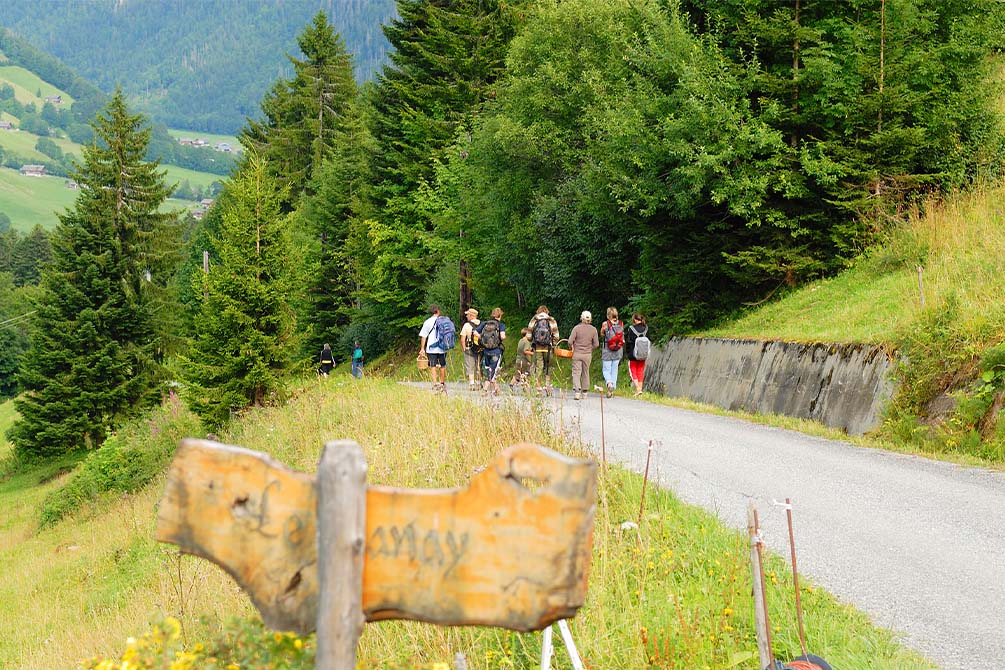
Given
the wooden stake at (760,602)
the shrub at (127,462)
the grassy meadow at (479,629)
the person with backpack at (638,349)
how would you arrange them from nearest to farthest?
the wooden stake at (760,602) → the grassy meadow at (479,629) → the person with backpack at (638,349) → the shrub at (127,462)

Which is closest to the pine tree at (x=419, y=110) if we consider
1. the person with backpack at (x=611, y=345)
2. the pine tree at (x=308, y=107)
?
the person with backpack at (x=611, y=345)

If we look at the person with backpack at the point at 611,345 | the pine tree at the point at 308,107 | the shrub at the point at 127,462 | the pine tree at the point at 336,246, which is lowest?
the shrub at the point at 127,462

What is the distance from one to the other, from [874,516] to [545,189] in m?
26.3

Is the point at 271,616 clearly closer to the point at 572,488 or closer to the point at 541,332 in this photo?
the point at 572,488

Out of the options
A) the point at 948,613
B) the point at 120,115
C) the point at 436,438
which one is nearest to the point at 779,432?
the point at 436,438

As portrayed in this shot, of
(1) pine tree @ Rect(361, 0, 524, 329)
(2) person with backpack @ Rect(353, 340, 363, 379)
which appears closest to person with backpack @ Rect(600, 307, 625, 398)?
(2) person with backpack @ Rect(353, 340, 363, 379)

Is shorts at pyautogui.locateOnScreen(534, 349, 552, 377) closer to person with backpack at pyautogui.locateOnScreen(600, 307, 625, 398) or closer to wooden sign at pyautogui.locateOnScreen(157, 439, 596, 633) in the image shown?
person with backpack at pyautogui.locateOnScreen(600, 307, 625, 398)

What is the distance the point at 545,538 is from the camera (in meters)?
2.36

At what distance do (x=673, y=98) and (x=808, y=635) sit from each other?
60.6ft

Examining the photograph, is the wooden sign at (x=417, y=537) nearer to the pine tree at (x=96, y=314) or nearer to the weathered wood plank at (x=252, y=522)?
the weathered wood plank at (x=252, y=522)

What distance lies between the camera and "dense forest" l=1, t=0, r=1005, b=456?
21.2 m

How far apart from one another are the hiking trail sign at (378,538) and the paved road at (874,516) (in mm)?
3835

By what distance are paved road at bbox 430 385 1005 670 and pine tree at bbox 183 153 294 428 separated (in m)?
12.5

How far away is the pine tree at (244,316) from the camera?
23.8m
